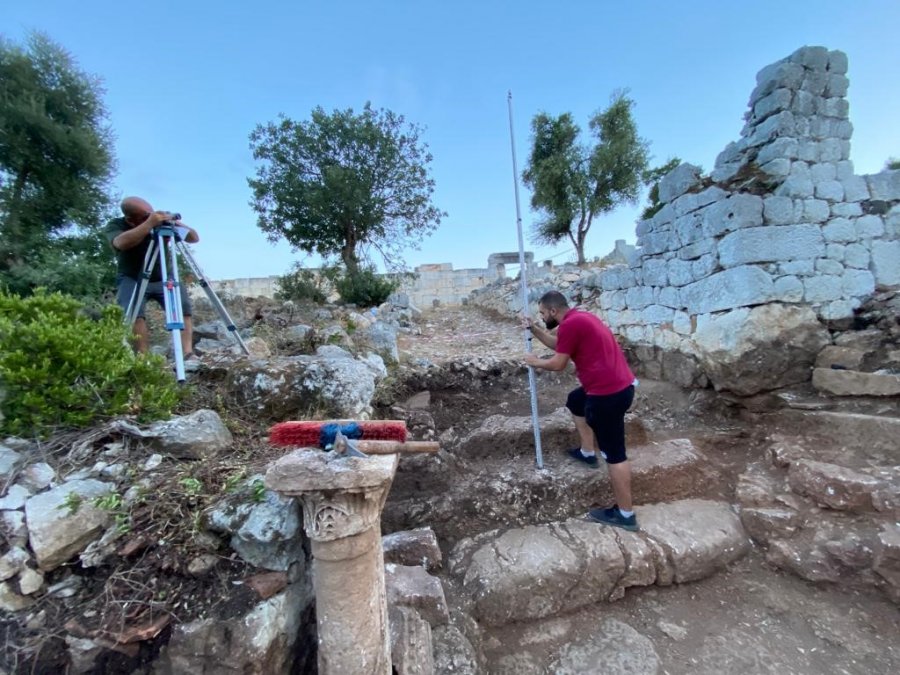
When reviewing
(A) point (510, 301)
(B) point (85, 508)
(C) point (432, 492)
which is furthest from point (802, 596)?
(A) point (510, 301)

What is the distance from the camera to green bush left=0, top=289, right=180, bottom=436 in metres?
2.00

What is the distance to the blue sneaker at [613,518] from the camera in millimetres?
2988

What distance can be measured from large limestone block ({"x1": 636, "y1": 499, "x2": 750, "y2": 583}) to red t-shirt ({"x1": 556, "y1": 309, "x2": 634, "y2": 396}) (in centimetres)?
119

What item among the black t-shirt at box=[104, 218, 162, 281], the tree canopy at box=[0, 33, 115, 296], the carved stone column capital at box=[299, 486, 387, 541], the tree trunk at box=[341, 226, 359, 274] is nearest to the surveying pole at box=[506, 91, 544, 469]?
the carved stone column capital at box=[299, 486, 387, 541]

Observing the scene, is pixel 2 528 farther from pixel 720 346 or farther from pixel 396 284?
pixel 396 284

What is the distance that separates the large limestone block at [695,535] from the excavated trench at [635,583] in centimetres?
4

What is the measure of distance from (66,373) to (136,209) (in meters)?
1.86

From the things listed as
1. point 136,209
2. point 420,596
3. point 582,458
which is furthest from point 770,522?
point 136,209

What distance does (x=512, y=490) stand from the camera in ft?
10.5

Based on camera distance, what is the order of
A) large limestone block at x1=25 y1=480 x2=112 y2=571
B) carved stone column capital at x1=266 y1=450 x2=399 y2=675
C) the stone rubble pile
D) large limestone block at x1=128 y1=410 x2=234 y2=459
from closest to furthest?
carved stone column capital at x1=266 y1=450 x2=399 y2=675
large limestone block at x1=25 y1=480 x2=112 y2=571
large limestone block at x1=128 y1=410 x2=234 y2=459
the stone rubble pile

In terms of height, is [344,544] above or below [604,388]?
below

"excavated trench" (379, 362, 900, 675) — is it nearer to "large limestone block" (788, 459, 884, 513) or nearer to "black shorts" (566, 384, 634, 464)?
"large limestone block" (788, 459, 884, 513)

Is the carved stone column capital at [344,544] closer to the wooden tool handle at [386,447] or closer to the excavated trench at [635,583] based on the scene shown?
the wooden tool handle at [386,447]

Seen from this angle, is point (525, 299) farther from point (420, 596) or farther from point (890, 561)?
point (890, 561)
